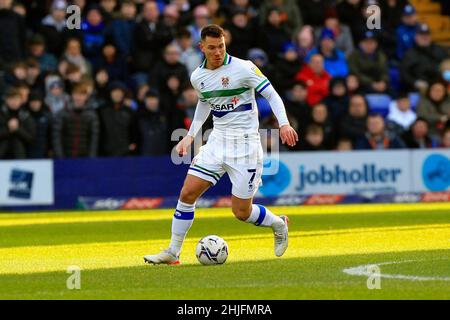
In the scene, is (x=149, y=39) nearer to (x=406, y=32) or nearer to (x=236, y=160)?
(x=406, y=32)

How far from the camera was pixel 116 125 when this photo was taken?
23.4 m

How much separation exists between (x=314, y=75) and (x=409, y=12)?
3.78 meters

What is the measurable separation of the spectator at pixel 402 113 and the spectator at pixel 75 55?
645 centimetres

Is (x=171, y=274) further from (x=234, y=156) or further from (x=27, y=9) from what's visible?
(x=27, y=9)

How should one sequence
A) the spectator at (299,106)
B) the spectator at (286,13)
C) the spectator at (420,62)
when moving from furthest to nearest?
the spectator at (420,62), the spectator at (286,13), the spectator at (299,106)

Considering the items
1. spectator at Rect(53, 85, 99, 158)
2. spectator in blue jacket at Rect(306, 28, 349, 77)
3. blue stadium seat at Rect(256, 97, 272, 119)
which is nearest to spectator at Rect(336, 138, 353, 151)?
blue stadium seat at Rect(256, 97, 272, 119)

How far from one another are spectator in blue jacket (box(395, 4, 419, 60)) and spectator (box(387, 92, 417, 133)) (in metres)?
2.49

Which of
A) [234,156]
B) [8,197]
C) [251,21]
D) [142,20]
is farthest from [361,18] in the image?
[234,156]

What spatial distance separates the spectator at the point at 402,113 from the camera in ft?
83.8

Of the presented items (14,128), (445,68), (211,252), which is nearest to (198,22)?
(14,128)

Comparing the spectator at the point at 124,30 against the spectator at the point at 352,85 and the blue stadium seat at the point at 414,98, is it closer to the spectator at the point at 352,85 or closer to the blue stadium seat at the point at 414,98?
the spectator at the point at 352,85

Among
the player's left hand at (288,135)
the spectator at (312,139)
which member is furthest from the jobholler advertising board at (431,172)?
the player's left hand at (288,135)

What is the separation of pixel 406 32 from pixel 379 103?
2.86 m

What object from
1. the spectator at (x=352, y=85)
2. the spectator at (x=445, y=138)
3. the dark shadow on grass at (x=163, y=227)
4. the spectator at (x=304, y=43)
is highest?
the spectator at (x=304, y=43)
